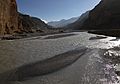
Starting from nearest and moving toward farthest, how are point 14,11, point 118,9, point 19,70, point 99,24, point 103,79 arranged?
point 103,79 → point 19,70 → point 14,11 → point 118,9 → point 99,24

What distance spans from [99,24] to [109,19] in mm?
10051

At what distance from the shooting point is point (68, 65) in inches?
516

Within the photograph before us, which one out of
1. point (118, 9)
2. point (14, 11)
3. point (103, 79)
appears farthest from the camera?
point (118, 9)

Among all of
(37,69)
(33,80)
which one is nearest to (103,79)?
(33,80)

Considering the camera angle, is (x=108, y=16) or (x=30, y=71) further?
(x=108, y=16)

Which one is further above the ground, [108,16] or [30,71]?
[108,16]

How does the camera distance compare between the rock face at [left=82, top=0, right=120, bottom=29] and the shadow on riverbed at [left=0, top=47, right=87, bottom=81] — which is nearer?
the shadow on riverbed at [left=0, top=47, right=87, bottom=81]

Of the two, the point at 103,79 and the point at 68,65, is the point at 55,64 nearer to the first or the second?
the point at 68,65

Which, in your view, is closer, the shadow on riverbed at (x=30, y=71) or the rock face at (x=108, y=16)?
the shadow on riverbed at (x=30, y=71)

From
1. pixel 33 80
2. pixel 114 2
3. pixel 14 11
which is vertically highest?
pixel 114 2

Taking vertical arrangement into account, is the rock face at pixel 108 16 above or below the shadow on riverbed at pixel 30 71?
above

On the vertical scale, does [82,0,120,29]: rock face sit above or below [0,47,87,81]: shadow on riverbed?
above

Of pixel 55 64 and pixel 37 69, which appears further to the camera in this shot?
pixel 55 64

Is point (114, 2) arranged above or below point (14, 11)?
above
